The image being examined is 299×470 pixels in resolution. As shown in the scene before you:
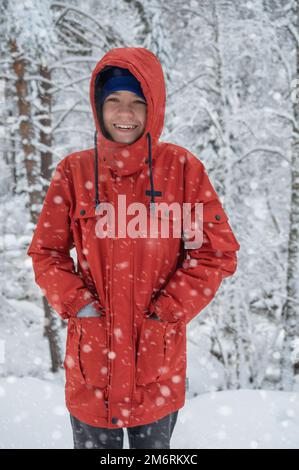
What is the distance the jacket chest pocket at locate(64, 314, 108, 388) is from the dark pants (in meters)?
0.32

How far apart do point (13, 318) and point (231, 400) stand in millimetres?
5629

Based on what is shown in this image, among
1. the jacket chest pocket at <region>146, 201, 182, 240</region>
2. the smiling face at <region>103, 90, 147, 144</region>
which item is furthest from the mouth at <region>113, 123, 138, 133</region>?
the jacket chest pocket at <region>146, 201, 182, 240</region>

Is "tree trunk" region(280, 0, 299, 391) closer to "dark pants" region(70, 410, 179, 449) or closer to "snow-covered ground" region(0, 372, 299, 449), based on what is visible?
"snow-covered ground" region(0, 372, 299, 449)

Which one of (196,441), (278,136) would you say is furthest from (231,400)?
(278,136)

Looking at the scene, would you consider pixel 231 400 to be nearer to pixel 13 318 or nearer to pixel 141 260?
pixel 141 260

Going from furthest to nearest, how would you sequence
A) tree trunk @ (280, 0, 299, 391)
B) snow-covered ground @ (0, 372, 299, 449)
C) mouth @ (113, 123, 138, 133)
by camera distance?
tree trunk @ (280, 0, 299, 391) < snow-covered ground @ (0, 372, 299, 449) < mouth @ (113, 123, 138, 133)

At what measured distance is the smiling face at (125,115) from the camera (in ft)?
6.89

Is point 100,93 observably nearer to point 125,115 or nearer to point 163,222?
point 125,115

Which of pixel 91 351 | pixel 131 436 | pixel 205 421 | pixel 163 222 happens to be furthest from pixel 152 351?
pixel 205 421

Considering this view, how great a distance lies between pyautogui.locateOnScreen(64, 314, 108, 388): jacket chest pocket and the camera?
203 cm

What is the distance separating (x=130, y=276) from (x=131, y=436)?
40.5 inches

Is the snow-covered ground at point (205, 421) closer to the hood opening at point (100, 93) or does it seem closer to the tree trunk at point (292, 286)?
the hood opening at point (100, 93)

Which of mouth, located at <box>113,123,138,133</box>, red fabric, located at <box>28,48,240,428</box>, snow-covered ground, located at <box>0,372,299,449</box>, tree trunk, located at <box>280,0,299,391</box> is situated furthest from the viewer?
tree trunk, located at <box>280,0,299,391</box>

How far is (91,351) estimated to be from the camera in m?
2.04
